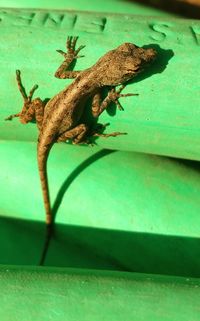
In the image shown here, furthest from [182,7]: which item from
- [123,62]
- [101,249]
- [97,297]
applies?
[97,297]

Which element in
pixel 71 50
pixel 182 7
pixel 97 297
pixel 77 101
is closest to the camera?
pixel 97 297

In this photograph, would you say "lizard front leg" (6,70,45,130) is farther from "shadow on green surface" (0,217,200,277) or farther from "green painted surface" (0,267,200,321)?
"green painted surface" (0,267,200,321)

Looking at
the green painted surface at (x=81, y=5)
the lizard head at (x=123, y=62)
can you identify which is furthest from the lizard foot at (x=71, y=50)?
the green painted surface at (x=81, y=5)

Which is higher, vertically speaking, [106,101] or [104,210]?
[106,101]

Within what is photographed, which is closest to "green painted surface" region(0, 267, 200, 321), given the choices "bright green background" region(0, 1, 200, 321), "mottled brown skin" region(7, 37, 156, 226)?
"bright green background" region(0, 1, 200, 321)

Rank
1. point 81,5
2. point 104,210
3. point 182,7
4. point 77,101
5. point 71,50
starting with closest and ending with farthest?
point 71,50 → point 104,210 → point 77,101 → point 81,5 → point 182,7

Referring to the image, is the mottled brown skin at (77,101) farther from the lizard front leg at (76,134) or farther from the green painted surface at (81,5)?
the green painted surface at (81,5)

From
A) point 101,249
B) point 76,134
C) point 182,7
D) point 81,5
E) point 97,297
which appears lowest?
point 101,249

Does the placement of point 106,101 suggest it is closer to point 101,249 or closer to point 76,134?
point 76,134
